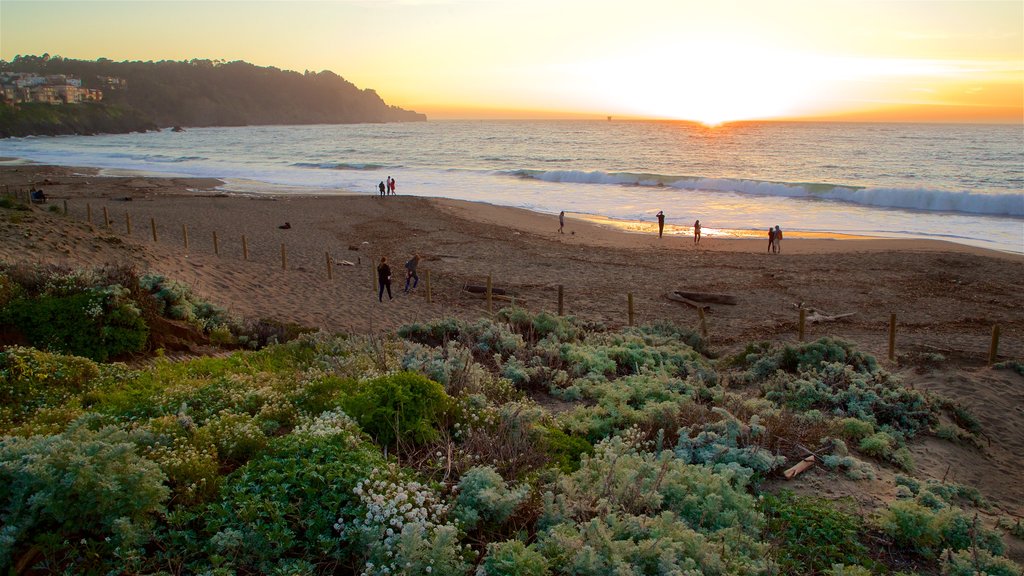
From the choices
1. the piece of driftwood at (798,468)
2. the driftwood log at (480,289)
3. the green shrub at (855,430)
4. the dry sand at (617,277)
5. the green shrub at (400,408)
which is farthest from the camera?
the driftwood log at (480,289)

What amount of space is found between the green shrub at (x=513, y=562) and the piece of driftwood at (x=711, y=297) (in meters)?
14.9

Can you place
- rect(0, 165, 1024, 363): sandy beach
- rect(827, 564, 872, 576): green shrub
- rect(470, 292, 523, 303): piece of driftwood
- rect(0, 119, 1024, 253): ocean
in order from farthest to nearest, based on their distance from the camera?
1. rect(0, 119, 1024, 253): ocean
2. rect(470, 292, 523, 303): piece of driftwood
3. rect(0, 165, 1024, 363): sandy beach
4. rect(827, 564, 872, 576): green shrub

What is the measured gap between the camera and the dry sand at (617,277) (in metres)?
12.4

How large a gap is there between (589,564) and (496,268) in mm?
18370

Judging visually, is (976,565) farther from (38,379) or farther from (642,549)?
(38,379)

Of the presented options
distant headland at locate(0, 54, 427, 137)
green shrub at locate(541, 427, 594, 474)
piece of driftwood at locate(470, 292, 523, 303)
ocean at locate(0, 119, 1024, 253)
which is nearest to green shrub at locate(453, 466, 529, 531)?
green shrub at locate(541, 427, 594, 474)

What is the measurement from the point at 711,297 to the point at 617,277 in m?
3.72

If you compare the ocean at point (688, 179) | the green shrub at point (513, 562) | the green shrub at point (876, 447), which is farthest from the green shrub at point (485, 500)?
the ocean at point (688, 179)

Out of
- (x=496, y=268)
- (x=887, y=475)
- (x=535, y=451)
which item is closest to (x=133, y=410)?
(x=535, y=451)

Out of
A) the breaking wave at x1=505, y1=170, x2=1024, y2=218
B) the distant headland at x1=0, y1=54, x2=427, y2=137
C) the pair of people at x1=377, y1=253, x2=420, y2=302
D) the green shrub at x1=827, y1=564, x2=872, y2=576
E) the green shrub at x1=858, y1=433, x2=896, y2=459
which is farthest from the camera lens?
the distant headland at x1=0, y1=54, x2=427, y2=137

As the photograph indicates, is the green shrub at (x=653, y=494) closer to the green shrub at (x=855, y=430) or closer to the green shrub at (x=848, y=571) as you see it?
the green shrub at (x=848, y=571)

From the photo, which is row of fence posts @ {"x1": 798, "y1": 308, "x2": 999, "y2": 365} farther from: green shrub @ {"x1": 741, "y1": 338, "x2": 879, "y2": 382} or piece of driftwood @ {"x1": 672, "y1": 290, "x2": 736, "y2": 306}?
piece of driftwood @ {"x1": 672, "y1": 290, "x2": 736, "y2": 306}

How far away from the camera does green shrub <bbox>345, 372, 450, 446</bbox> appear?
551cm

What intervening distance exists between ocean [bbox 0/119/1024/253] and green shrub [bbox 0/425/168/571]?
28578 mm
